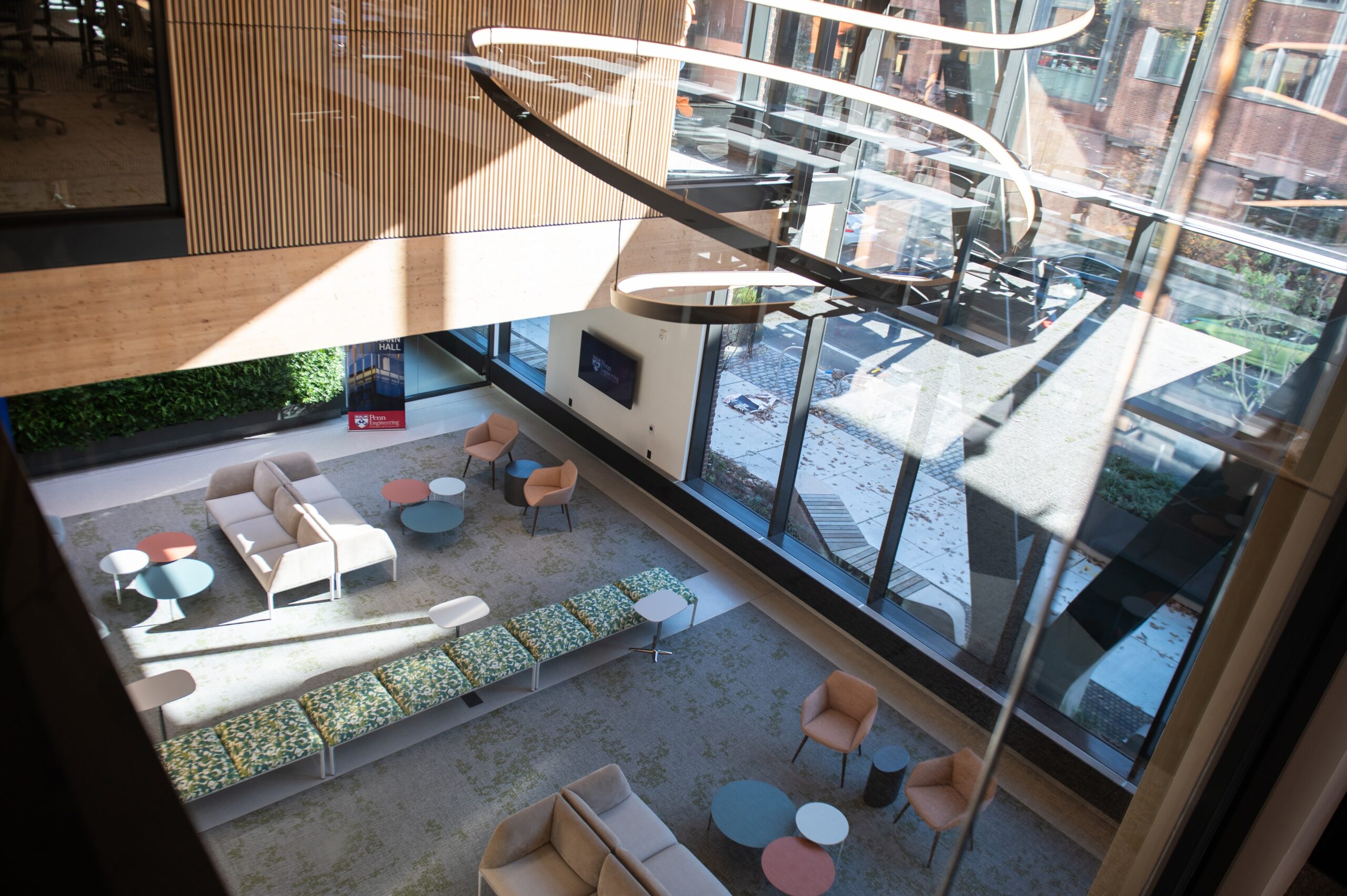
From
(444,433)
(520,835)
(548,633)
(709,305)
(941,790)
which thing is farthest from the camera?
(444,433)

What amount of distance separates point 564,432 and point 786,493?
4.53 meters

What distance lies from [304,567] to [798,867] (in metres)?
5.73

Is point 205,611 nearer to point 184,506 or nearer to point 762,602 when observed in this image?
point 184,506

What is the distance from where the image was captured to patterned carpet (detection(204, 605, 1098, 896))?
7090 mm

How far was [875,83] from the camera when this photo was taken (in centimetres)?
600

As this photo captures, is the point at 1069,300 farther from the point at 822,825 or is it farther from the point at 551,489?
the point at 551,489

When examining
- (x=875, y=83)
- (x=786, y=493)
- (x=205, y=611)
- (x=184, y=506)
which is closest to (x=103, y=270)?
→ (x=205, y=611)

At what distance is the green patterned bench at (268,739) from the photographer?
288 inches

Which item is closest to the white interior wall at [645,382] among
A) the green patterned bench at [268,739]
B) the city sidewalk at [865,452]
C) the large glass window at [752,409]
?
the large glass window at [752,409]

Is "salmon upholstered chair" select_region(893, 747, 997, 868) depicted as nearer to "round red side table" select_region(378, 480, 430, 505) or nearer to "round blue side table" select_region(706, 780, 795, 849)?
"round blue side table" select_region(706, 780, 795, 849)

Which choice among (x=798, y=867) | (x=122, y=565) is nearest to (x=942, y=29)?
(x=798, y=867)

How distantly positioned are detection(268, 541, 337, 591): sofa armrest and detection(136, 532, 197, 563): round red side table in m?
1.12

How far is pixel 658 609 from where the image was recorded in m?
9.62

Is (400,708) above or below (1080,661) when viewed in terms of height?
below
